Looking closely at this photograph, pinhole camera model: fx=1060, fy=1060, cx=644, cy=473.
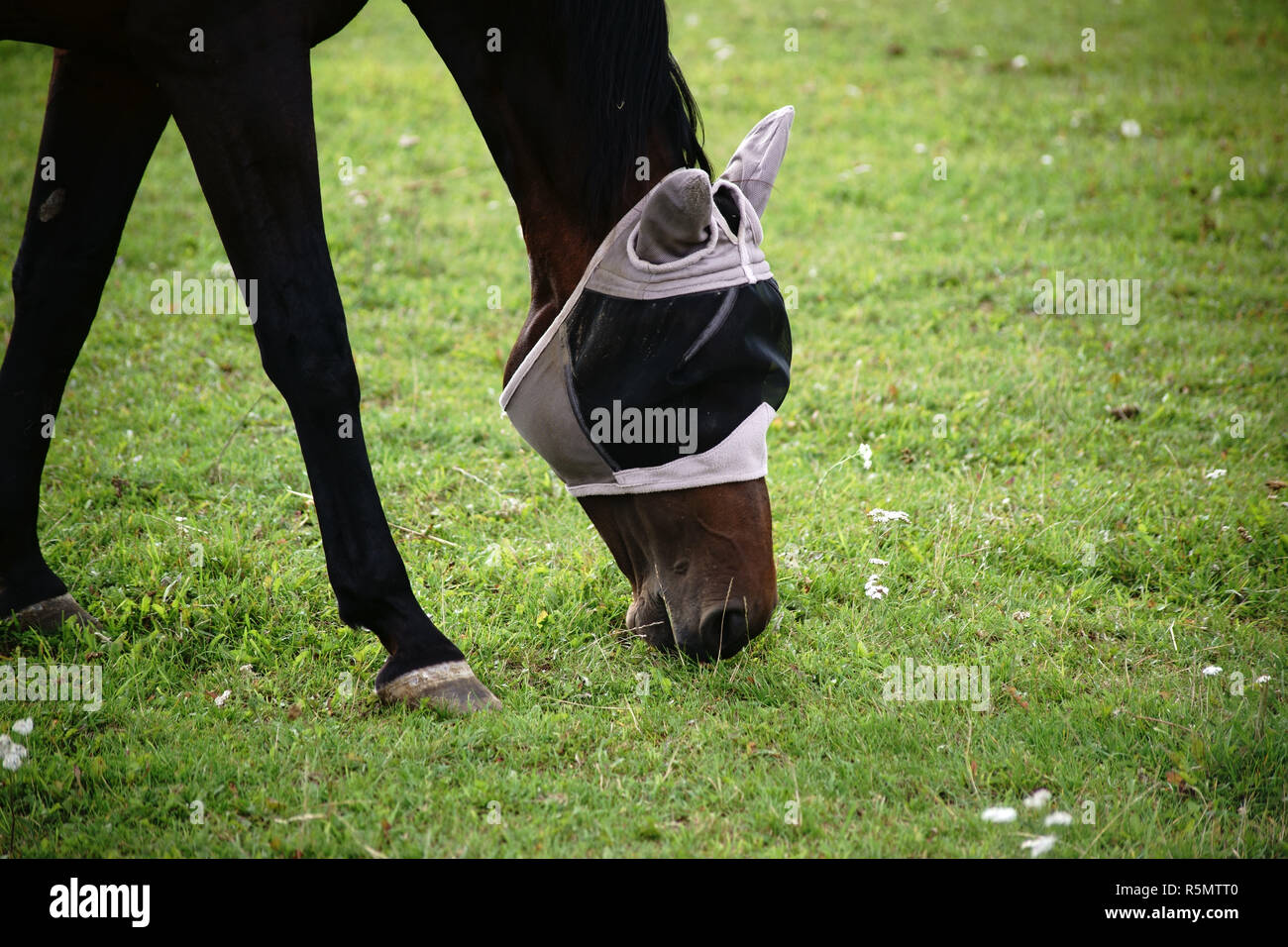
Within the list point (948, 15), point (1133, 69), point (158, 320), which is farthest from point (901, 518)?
point (948, 15)

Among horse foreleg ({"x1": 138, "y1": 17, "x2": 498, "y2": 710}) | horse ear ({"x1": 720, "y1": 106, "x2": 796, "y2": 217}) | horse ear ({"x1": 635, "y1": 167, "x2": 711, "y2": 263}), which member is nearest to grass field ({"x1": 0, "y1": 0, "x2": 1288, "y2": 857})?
horse foreleg ({"x1": 138, "y1": 17, "x2": 498, "y2": 710})

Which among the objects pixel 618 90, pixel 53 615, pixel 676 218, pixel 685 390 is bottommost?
pixel 53 615

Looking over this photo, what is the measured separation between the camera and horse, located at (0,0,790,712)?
268cm

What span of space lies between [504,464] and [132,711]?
85.8 inches

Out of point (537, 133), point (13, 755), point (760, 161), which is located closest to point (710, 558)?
point (760, 161)

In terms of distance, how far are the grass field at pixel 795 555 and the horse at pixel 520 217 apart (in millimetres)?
415

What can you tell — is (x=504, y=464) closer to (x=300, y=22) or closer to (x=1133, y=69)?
(x=300, y=22)

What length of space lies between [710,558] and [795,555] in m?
1.33

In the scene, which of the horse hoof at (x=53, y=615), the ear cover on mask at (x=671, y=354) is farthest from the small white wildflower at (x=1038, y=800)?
the horse hoof at (x=53, y=615)

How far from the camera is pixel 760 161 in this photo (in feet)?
9.88

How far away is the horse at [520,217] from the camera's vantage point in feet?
8.80

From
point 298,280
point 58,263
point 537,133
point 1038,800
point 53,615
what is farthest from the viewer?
point 53,615

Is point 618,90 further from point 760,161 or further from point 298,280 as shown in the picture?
point 298,280

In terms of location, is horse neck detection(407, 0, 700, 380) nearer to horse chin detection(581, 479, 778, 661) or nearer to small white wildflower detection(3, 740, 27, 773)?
horse chin detection(581, 479, 778, 661)
